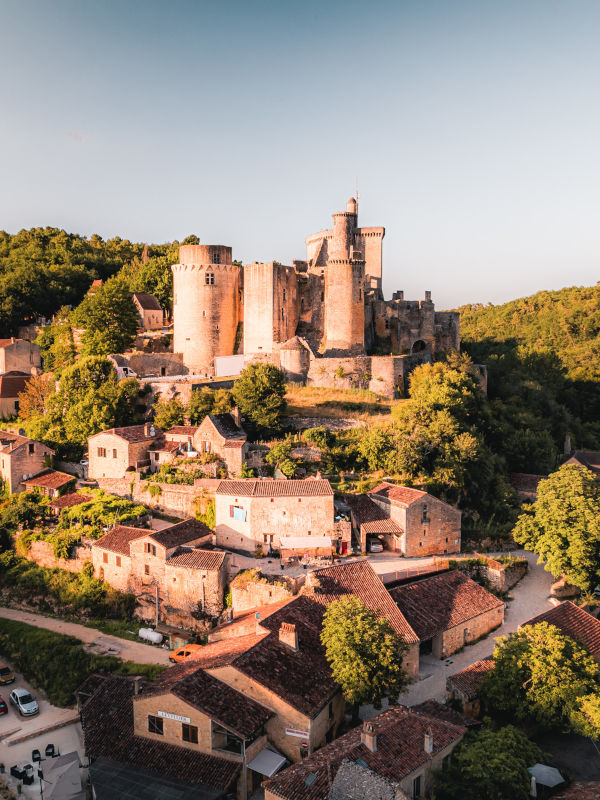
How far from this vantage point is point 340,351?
137 ft

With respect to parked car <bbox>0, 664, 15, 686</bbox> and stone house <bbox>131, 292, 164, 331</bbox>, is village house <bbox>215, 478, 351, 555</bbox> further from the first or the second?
stone house <bbox>131, 292, 164, 331</bbox>

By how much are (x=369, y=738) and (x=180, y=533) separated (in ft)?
46.2

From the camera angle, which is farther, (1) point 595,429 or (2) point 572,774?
(1) point 595,429

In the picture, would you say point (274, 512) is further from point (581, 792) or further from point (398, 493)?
point (581, 792)

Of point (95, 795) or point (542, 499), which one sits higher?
point (542, 499)

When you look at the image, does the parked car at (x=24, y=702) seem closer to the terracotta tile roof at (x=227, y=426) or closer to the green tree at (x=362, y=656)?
the green tree at (x=362, y=656)

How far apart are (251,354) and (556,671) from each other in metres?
28.2

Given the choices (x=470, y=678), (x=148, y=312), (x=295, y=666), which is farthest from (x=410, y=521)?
(x=148, y=312)

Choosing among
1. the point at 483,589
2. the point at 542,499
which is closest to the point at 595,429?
the point at 542,499

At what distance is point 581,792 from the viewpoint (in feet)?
50.9

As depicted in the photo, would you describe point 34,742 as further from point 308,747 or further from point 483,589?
point 483,589

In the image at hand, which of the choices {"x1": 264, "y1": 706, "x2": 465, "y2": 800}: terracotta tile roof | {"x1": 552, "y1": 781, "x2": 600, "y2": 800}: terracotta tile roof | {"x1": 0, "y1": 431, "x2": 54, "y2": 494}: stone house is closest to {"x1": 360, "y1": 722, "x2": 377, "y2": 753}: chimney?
{"x1": 264, "y1": 706, "x2": 465, "y2": 800}: terracotta tile roof

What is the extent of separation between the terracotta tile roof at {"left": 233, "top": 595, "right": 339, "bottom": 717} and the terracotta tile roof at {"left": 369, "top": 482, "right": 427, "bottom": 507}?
8.52 m

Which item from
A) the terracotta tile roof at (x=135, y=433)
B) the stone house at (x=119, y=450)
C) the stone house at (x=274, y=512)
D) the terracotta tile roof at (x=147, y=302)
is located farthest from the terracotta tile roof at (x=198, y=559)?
the terracotta tile roof at (x=147, y=302)
